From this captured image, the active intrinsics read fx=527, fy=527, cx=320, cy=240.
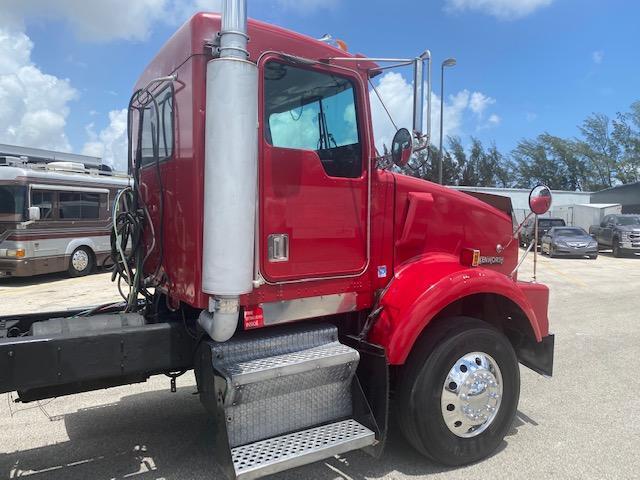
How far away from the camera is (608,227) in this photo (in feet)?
76.5

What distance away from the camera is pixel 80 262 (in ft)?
45.7

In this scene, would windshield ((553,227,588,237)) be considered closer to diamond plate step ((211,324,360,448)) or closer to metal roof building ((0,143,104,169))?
metal roof building ((0,143,104,169))

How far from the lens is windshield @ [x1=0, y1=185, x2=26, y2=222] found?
1223cm

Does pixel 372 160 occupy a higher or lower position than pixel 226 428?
higher

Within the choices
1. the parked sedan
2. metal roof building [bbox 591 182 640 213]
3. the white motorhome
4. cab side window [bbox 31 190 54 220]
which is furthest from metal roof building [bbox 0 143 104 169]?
metal roof building [bbox 591 182 640 213]

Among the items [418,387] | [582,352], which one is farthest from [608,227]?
[418,387]

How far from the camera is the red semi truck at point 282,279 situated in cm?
271

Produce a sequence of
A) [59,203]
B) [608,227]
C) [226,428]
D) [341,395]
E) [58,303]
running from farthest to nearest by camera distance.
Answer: [608,227] < [59,203] < [58,303] < [341,395] < [226,428]

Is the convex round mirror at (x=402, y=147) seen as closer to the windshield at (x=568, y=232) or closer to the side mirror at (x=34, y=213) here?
the side mirror at (x=34, y=213)

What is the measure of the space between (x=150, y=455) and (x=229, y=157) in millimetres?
2336

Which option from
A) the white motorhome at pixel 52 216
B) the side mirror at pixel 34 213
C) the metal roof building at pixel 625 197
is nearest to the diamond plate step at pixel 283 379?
the white motorhome at pixel 52 216

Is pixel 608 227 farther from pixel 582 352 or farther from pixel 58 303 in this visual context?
pixel 58 303

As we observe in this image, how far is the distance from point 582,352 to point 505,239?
114 inches

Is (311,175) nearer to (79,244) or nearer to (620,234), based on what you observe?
(79,244)
